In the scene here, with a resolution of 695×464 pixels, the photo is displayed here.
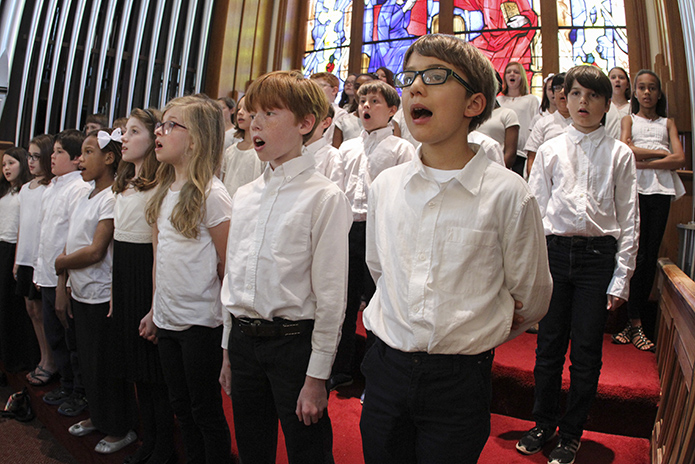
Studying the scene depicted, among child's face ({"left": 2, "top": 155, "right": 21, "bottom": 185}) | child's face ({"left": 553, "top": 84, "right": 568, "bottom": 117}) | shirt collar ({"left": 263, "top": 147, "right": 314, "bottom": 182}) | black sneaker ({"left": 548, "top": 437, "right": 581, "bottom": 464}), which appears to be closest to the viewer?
shirt collar ({"left": 263, "top": 147, "right": 314, "bottom": 182})

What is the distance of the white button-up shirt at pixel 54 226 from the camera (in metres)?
2.60

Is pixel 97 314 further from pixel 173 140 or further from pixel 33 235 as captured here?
pixel 33 235

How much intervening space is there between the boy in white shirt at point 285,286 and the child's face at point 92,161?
1213mm

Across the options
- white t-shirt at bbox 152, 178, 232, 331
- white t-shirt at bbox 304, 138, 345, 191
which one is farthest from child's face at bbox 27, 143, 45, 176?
white t-shirt at bbox 152, 178, 232, 331

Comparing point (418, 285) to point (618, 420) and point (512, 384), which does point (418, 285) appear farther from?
point (618, 420)

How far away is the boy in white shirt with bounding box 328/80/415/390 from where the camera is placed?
2.41 metres

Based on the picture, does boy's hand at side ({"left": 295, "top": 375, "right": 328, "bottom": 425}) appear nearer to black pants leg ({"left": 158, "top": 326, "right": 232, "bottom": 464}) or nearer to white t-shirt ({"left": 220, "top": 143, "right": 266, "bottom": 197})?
black pants leg ({"left": 158, "top": 326, "right": 232, "bottom": 464})

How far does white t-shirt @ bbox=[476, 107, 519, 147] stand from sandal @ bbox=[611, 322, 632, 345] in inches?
48.9

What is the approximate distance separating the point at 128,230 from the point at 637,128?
2.83 meters

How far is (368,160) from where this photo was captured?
253cm

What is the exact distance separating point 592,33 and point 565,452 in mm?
4844

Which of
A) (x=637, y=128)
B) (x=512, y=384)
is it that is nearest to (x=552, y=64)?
(x=637, y=128)

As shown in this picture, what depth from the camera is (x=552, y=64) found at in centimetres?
535

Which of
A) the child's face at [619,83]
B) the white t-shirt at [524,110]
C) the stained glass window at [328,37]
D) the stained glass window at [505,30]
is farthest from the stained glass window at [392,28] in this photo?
the child's face at [619,83]
